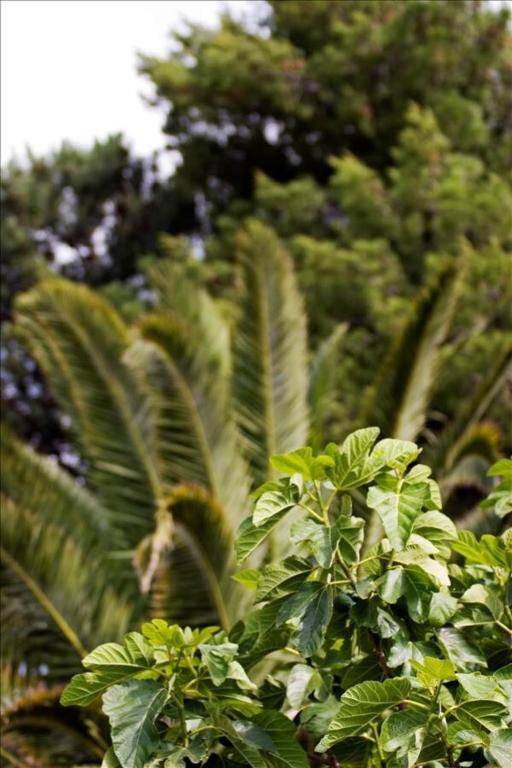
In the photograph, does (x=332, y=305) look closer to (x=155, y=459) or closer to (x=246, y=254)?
(x=246, y=254)

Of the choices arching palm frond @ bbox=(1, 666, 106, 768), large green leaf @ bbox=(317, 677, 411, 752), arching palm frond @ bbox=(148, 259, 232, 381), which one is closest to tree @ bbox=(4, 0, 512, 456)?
arching palm frond @ bbox=(148, 259, 232, 381)

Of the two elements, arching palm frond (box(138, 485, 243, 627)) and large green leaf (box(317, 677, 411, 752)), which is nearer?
large green leaf (box(317, 677, 411, 752))

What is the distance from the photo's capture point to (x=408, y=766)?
5.70 feet

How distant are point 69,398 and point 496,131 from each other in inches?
219

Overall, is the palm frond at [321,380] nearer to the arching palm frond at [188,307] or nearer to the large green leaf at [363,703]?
the arching palm frond at [188,307]

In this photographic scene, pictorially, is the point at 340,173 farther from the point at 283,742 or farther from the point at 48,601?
the point at 283,742

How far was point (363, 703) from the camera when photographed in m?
1.80

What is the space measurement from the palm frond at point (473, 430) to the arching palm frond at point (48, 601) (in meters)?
2.19

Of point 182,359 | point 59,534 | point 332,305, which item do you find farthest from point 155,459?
point 332,305

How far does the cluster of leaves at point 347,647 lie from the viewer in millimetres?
1798

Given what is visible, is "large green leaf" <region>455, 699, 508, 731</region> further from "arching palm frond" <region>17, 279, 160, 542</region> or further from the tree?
the tree

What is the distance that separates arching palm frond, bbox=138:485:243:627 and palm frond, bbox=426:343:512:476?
1.85 meters

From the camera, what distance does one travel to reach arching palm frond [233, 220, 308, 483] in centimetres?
592

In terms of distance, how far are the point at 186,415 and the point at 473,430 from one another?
1594mm
